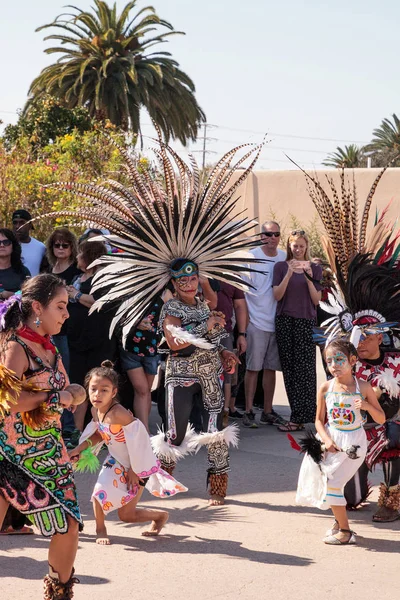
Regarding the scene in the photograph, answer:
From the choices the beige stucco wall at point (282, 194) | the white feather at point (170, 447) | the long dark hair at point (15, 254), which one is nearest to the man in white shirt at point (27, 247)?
the long dark hair at point (15, 254)

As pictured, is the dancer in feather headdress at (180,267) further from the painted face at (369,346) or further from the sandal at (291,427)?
the sandal at (291,427)

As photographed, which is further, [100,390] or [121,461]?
[121,461]

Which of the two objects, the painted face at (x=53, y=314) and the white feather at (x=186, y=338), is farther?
the white feather at (x=186, y=338)

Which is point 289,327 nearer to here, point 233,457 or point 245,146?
point 233,457

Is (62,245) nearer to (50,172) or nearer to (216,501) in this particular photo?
(216,501)

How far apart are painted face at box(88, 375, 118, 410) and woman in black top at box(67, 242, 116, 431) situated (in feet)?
7.99

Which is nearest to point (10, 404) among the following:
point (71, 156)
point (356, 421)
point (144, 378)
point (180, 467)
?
point (356, 421)

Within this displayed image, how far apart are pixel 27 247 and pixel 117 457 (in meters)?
3.74

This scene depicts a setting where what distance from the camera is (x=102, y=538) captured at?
18.3 ft

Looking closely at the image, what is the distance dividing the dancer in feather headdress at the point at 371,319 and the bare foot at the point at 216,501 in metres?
0.87

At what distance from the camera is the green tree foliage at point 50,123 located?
24656mm

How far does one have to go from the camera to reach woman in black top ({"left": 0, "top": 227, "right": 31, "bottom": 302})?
26.4 feet

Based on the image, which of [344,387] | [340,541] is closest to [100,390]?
[344,387]

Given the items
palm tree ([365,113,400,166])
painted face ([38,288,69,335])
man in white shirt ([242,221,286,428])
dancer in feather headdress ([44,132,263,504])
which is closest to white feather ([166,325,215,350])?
dancer in feather headdress ([44,132,263,504])
